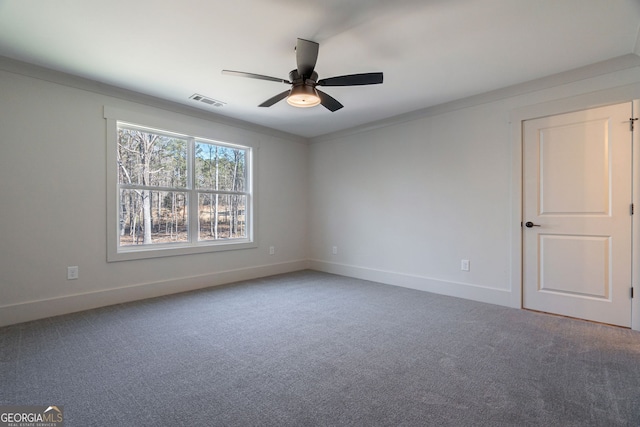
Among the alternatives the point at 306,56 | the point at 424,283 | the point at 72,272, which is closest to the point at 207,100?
the point at 306,56

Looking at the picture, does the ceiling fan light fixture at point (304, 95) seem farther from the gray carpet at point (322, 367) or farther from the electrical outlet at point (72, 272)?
the electrical outlet at point (72, 272)

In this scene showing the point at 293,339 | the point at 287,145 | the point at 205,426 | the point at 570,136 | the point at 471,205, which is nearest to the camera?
the point at 205,426

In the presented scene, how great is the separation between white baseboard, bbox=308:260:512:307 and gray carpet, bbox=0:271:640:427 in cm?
22

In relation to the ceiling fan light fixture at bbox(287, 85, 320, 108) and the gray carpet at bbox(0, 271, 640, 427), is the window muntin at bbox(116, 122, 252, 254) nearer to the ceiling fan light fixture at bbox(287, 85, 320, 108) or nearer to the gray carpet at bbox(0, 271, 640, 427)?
the gray carpet at bbox(0, 271, 640, 427)

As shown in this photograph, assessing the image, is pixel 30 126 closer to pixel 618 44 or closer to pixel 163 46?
pixel 163 46

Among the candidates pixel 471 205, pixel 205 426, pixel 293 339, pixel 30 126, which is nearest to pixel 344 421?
pixel 205 426

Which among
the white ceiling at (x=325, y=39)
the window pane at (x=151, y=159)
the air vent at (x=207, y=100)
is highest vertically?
the air vent at (x=207, y=100)

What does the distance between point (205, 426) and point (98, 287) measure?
2710mm

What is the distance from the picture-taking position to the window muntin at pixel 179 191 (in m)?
3.70

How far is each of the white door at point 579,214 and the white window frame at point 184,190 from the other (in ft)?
12.5

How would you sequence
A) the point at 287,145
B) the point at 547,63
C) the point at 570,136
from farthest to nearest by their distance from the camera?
the point at 287,145, the point at 570,136, the point at 547,63

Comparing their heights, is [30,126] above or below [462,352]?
above

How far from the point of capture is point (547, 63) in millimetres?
2854

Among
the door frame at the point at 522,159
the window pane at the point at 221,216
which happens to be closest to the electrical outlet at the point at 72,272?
the window pane at the point at 221,216
